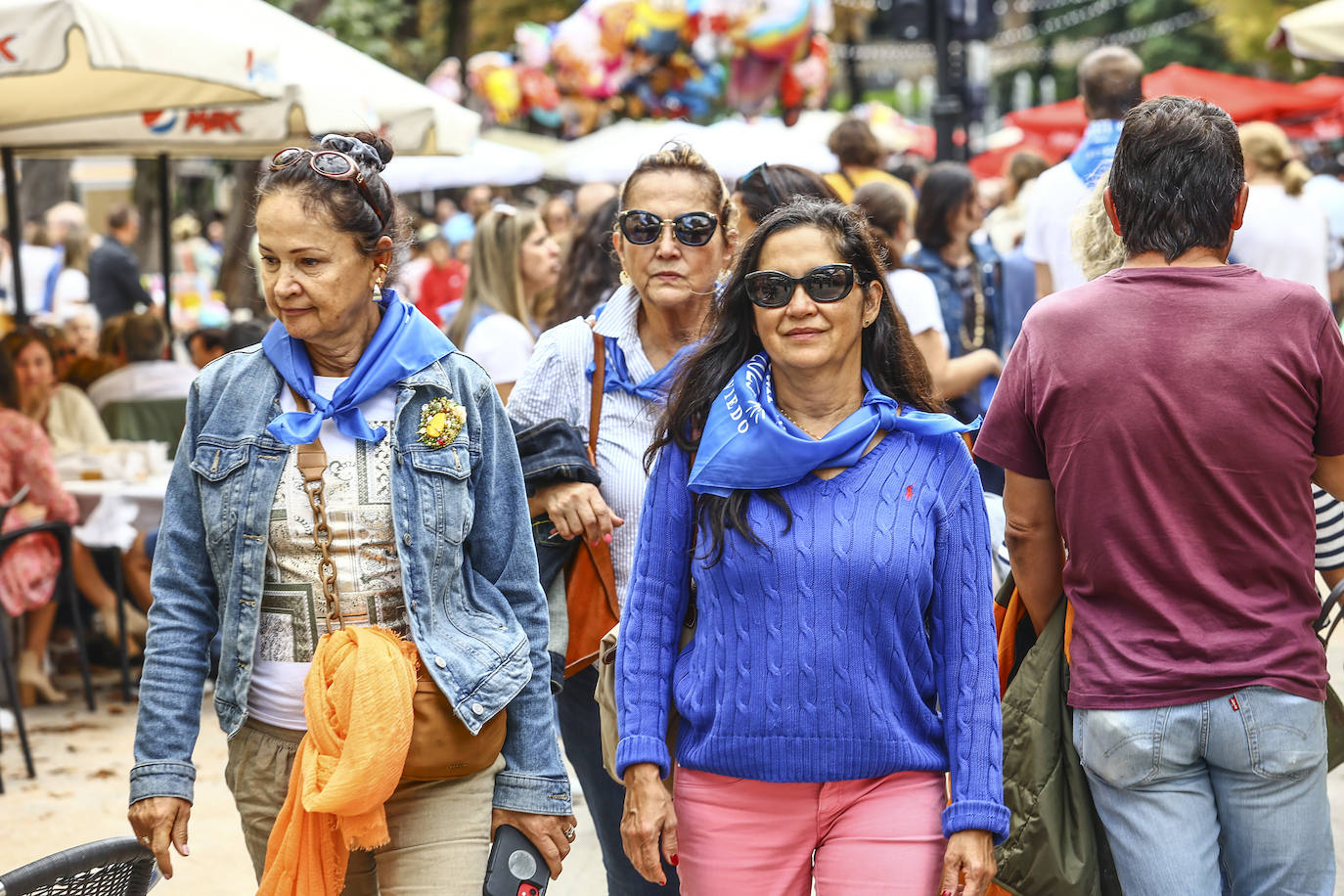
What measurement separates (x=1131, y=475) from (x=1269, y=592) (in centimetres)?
33

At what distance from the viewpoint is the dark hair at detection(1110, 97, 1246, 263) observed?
9.62 ft

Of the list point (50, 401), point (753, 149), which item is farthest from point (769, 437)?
point (753, 149)

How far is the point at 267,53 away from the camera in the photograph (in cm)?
642

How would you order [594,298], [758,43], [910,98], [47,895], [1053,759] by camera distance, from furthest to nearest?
1. [910,98]
2. [758,43]
3. [594,298]
4. [1053,759]
5. [47,895]

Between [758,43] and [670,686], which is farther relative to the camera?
[758,43]

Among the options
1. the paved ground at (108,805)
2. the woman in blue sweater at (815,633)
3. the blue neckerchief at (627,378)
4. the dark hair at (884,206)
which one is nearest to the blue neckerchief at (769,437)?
the woman in blue sweater at (815,633)

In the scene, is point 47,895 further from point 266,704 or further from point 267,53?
point 267,53

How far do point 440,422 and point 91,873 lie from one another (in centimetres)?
96

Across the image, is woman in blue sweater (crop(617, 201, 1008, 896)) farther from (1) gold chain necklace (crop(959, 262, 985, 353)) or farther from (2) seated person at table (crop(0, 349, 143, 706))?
(2) seated person at table (crop(0, 349, 143, 706))

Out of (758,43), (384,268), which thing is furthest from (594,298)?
(758,43)

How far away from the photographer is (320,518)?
9.20 feet

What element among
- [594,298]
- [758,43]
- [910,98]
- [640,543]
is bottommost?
[640,543]

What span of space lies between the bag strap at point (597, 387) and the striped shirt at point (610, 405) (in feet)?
0.04

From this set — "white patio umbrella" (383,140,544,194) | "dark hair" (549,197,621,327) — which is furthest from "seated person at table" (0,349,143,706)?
"white patio umbrella" (383,140,544,194)
